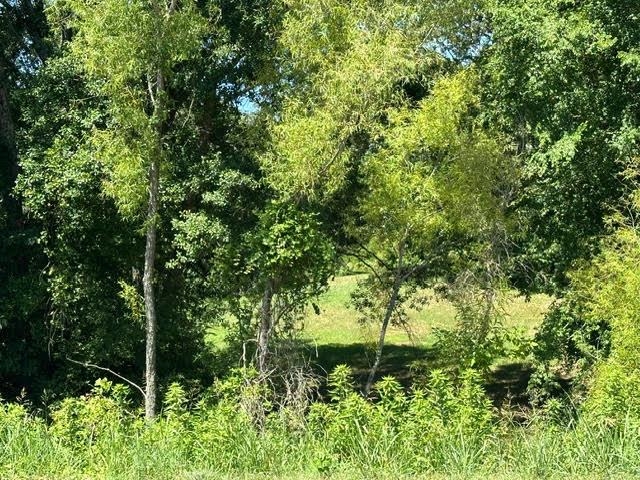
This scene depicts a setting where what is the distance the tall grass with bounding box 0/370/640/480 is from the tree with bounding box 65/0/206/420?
4.13m

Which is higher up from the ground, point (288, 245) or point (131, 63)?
point (131, 63)

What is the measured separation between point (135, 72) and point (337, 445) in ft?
21.5

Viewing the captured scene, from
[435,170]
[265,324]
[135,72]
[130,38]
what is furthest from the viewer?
[435,170]

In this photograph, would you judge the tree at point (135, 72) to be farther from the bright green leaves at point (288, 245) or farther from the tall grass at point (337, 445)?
Answer: the tall grass at point (337, 445)

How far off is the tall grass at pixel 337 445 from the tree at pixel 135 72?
13.5 feet

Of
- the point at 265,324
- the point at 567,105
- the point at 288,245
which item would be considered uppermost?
the point at 567,105

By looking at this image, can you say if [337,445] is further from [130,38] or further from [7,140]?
[7,140]

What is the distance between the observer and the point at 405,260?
1439cm

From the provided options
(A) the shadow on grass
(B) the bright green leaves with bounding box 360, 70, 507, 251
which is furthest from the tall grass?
(A) the shadow on grass

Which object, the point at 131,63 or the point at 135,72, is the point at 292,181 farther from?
the point at 131,63

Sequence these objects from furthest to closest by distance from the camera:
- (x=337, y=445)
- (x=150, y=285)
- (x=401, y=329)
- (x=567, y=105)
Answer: (x=401, y=329) → (x=567, y=105) → (x=150, y=285) → (x=337, y=445)

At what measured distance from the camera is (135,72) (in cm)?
1030

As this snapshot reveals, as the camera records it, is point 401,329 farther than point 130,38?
Yes

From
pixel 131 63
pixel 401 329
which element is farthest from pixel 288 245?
pixel 401 329
